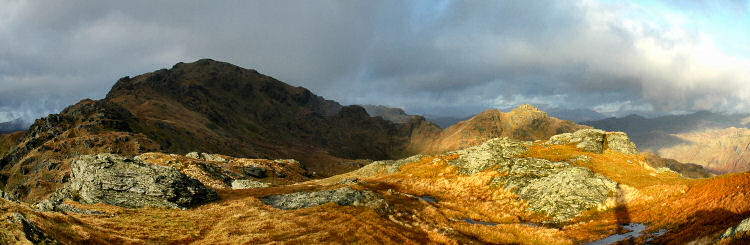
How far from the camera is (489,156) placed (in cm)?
6494

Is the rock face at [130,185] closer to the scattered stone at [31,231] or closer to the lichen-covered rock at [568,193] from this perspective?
the scattered stone at [31,231]

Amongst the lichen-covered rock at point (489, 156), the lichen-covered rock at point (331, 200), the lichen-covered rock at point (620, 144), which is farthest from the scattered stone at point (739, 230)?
the lichen-covered rock at point (620, 144)

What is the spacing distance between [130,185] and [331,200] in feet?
82.1

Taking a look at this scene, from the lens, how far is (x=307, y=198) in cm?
4400

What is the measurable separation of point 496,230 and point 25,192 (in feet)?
698

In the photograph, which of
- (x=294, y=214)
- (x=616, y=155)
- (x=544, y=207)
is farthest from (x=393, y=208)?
(x=616, y=155)

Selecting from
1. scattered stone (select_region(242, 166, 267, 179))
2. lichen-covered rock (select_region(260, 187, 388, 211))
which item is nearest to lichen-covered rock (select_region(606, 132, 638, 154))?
lichen-covered rock (select_region(260, 187, 388, 211))

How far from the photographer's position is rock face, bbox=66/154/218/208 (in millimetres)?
41050

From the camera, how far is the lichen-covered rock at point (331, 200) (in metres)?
40.5

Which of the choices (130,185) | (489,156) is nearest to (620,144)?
(489,156)

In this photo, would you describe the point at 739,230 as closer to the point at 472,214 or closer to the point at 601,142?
the point at 472,214

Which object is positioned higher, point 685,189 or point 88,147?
point 88,147

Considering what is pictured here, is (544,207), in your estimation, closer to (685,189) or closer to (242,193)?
(685,189)

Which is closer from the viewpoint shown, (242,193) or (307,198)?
(307,198)
